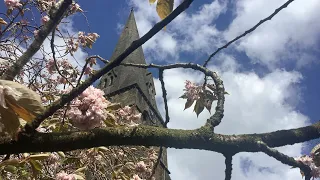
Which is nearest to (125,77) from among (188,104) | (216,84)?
(188,104)

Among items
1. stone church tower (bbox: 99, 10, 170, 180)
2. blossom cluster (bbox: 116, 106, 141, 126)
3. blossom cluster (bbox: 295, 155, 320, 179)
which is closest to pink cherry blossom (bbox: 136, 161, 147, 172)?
blossom cluster (bbox: 116, 106, 141, 126)

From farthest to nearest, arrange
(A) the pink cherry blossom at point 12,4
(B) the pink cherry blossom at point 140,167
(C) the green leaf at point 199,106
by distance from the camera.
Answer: (B) the pink cherry blossom at point 140,167, (A) the pink cherry blossom at point 12,4, (C) the green leaf at point 199,106

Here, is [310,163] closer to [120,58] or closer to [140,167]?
[120,58]

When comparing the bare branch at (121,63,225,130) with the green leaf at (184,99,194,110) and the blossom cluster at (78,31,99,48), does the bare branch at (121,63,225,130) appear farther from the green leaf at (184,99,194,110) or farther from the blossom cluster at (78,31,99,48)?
the blossom cluster at (78,31,99,48)

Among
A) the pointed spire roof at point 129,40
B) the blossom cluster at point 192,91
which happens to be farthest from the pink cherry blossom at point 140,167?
the pointed spire roof at point 129,40

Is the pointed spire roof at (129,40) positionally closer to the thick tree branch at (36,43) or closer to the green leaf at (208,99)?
the green leaf at (208,99)

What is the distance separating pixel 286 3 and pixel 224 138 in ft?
1.77

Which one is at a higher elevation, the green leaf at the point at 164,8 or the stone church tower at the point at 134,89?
the stone church tower at the point at 134,89

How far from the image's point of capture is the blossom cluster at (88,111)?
5.57ft

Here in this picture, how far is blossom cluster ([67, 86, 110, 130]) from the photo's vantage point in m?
1.70

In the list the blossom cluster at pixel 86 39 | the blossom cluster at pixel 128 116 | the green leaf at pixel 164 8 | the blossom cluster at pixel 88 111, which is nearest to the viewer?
the green leaf at pixel 164 8

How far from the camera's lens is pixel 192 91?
8.11 feet

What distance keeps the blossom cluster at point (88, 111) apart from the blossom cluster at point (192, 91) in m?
0.70

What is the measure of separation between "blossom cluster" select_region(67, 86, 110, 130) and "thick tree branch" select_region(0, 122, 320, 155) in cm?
22
